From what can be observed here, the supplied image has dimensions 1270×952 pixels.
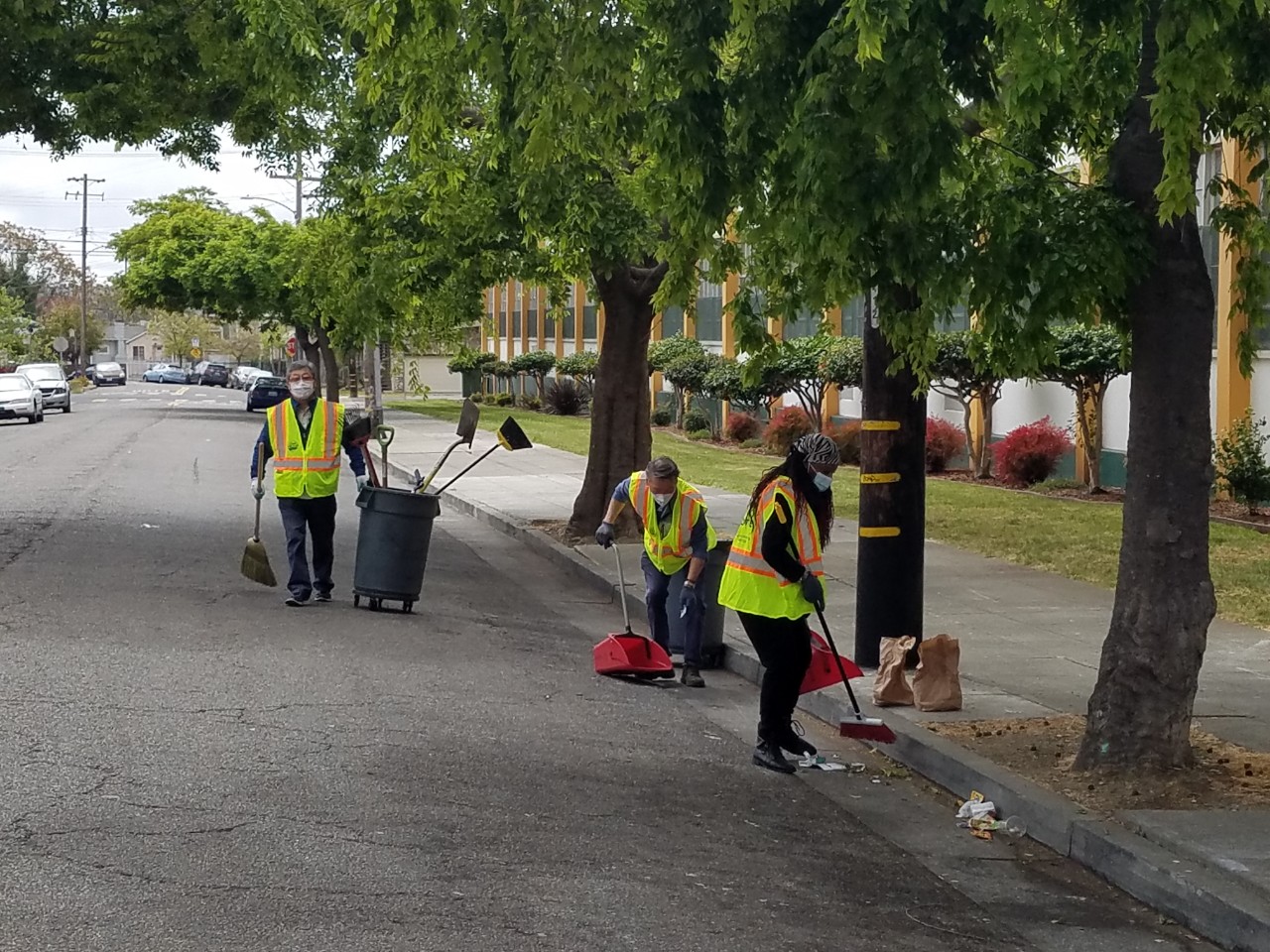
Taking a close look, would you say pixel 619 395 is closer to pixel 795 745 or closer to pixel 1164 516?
pixel 795 745

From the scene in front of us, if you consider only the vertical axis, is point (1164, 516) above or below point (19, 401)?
above

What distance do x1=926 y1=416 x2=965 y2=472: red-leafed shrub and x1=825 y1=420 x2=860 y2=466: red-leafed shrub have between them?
54.7 inches

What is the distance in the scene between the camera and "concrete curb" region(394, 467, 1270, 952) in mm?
5770

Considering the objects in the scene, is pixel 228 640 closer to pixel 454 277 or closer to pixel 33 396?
pixel 454 277

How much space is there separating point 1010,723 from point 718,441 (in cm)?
2966

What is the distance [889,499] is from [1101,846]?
4080 millimetres

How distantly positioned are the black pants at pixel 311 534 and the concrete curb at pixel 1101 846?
4301 millimetres

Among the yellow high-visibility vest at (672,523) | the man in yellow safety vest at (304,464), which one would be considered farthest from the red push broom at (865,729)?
the man in yellow safety vest at (304,464)

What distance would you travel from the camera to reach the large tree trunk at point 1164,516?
7.49m

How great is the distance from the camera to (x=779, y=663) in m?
8.32

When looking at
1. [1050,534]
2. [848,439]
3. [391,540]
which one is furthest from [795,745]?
[848,439]

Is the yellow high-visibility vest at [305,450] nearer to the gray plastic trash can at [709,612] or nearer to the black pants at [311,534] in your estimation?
the black pants at [311,534]

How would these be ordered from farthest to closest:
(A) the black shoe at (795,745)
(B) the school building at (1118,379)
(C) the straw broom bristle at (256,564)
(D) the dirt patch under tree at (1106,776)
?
(B) the school building at (1118,379)
(C) the straw broom bristle at (256,564)
(A) the black shoe at (795,745)
(D) the dirt patch under tree at (1106,776)

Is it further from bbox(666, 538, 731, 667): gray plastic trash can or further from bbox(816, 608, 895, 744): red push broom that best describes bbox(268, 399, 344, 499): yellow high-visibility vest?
bbox(816, 608, 895, 744): red push broom
